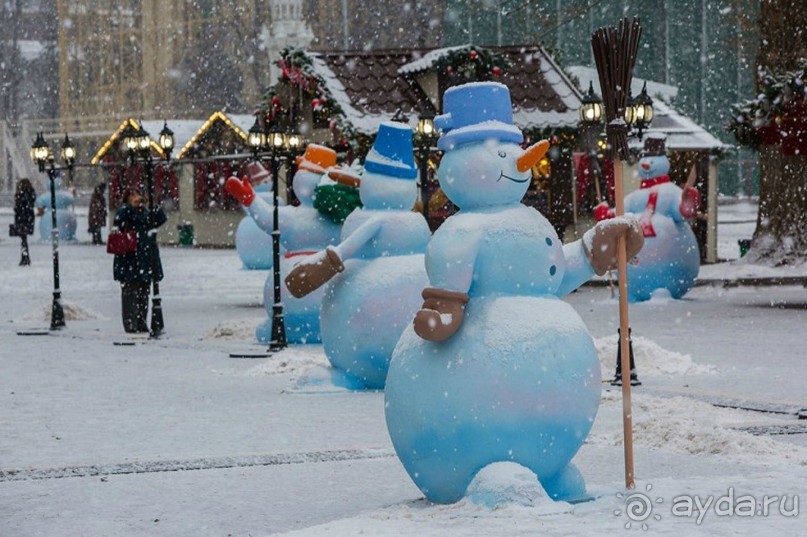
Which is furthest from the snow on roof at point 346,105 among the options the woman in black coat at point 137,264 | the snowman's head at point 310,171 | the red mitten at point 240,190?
the red mitten at point 240,190

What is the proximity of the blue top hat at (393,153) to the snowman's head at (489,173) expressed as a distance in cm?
488

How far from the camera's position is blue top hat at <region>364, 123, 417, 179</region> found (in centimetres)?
1308

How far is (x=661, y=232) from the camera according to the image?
21.8m

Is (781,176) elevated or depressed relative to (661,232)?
elevated

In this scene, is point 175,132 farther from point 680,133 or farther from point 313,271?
point 313,271

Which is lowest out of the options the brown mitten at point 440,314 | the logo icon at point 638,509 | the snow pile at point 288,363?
the snow pile at point 288,363

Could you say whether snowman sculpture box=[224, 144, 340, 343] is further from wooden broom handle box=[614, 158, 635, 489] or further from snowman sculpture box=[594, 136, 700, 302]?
wooden broom handle box=[614, 158, 635, 489]

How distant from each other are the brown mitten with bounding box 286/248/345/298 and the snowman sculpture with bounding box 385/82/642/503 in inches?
179

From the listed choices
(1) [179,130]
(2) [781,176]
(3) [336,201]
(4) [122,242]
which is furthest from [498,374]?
(1) [179,130]

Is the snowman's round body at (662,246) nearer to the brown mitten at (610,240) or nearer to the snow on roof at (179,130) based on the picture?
the brown mitten at (610,240)

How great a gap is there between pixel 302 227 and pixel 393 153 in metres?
3.96

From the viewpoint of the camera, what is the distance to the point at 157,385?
47.0 feet

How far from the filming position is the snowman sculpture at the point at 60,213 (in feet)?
147

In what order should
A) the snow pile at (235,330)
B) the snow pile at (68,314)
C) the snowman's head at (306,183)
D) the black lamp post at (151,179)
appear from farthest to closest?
the snow pile at (68,314)
the black lamp post at (151,179)
the snow pile at (235,330)
the snowman's head at (306,183)
